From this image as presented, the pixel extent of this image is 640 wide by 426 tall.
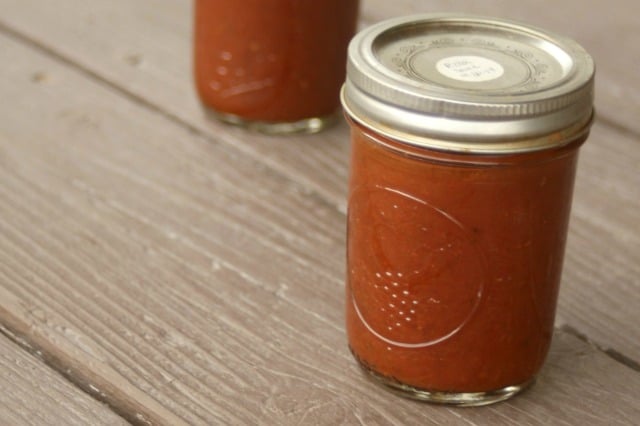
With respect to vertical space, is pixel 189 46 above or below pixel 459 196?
below

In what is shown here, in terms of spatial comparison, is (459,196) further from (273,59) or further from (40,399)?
(273,59)

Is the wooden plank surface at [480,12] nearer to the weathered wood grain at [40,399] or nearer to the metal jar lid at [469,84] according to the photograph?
the metal jar lid at [469,84]

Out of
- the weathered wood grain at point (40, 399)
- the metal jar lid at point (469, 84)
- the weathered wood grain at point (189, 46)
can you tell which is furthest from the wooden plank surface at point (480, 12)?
the weathered wood grain at point (40, 399)

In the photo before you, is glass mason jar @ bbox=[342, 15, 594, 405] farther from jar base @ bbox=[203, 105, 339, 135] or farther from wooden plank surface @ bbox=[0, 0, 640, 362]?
jar base @ bbox=[203, 105, 339, 135]

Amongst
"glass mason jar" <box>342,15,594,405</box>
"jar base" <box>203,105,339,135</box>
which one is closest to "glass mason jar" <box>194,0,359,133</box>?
"jar base" <box>203,105,339,135</box>

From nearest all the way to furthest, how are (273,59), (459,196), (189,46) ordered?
1. (459,196)
2. (273,59)
3. (189,46)

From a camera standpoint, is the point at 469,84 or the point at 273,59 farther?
the point at 273,59

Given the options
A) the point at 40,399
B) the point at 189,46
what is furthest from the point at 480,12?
the point at 40,399
